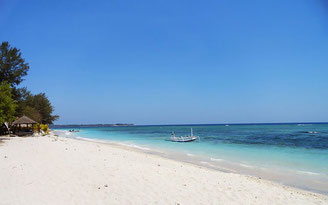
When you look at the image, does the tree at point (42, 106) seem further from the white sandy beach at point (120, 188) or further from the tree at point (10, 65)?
the white sandy beach at point (120, 188)

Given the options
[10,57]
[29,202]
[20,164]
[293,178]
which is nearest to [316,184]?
[293,178]

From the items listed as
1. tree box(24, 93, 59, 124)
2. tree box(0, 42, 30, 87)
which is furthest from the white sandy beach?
tree box(24, 93, 59, 124)

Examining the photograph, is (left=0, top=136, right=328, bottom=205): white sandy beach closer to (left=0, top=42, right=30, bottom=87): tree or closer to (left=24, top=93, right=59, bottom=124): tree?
(left=0, top=42, right=30, bottom=87): tree

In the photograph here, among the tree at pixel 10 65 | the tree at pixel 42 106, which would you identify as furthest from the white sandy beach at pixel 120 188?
the tree at pixel 42 106

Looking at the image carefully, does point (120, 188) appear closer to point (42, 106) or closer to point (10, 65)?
point (10, 65)

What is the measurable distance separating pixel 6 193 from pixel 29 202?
984 mm

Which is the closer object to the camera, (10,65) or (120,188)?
(120,188)

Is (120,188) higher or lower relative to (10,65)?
lower

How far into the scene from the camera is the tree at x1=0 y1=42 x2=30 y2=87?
24.0 metres

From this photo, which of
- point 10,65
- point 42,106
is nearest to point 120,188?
point 10,65

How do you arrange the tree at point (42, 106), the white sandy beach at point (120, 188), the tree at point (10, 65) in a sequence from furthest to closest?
the tree at point (42, 106), the tree at point (10, 65), the white sandy beach at point (120, 188)

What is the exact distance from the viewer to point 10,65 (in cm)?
2447

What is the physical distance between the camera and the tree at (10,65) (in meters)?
24.0

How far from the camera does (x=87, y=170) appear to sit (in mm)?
7785
